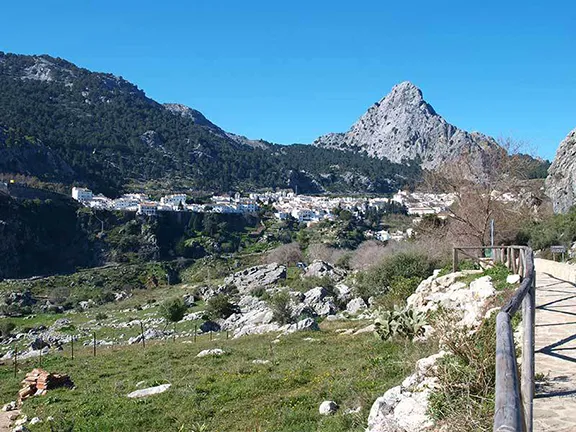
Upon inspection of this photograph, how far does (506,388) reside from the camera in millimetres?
2404

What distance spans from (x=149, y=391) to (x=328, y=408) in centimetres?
567

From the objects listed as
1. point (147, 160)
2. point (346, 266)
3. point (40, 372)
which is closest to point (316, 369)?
point (40, 372)

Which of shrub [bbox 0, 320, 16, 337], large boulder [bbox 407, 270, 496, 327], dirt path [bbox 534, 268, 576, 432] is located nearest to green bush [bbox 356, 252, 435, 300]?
large boulder [bbox 407, 270, 496, 327]

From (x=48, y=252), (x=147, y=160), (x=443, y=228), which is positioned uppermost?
(x=147, y=160)

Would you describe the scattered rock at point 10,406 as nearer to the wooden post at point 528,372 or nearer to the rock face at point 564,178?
the wooden post at point 528,372

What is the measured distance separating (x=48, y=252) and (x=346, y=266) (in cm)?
6357

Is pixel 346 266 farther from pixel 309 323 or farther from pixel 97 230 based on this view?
pixel 97 230

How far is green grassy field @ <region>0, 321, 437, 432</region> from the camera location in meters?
8.59

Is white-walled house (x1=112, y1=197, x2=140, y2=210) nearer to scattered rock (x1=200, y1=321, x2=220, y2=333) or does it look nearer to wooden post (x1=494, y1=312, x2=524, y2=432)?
scattered rock (x1=200, y1=321, x2=220, y2=333)

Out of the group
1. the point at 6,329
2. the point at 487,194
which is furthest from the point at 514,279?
the point at 6,329

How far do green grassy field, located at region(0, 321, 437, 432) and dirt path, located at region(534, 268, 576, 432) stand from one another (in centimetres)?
195

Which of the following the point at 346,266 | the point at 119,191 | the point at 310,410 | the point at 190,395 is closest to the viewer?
the point at 310,410

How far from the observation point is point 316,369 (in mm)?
11984

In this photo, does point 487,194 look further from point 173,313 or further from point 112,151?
point 112,151
